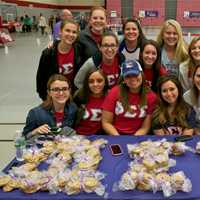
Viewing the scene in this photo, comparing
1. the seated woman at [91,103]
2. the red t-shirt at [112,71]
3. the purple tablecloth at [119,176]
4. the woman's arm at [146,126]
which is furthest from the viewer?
the red t-shirt at [112,71]

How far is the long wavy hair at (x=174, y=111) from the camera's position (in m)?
2.85

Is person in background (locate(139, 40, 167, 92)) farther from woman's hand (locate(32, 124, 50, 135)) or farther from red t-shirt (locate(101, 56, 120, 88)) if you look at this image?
woman's hand (locate(32, 124, 50, 135))

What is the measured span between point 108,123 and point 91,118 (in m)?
0.21

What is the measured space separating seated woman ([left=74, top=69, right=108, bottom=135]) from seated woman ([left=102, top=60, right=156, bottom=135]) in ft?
0.52

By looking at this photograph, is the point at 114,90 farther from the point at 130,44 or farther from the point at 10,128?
the point at 10,128

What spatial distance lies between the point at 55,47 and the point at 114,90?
3.32 feet

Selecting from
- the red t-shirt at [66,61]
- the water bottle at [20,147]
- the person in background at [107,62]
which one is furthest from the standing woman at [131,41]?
the water bottle at [20,147]

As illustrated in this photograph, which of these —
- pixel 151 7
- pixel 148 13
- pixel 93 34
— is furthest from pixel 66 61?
pixel 151 7

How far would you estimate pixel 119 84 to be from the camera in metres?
3.13

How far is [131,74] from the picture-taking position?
288 centimetres

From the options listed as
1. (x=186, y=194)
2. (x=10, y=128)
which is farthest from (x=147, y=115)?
(x=10, y=128)

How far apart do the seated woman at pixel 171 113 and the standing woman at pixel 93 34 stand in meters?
1.07

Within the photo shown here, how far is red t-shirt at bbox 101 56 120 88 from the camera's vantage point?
11.2 ft

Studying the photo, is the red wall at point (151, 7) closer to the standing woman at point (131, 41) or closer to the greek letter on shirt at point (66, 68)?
the standing woman at point (131, 41)
